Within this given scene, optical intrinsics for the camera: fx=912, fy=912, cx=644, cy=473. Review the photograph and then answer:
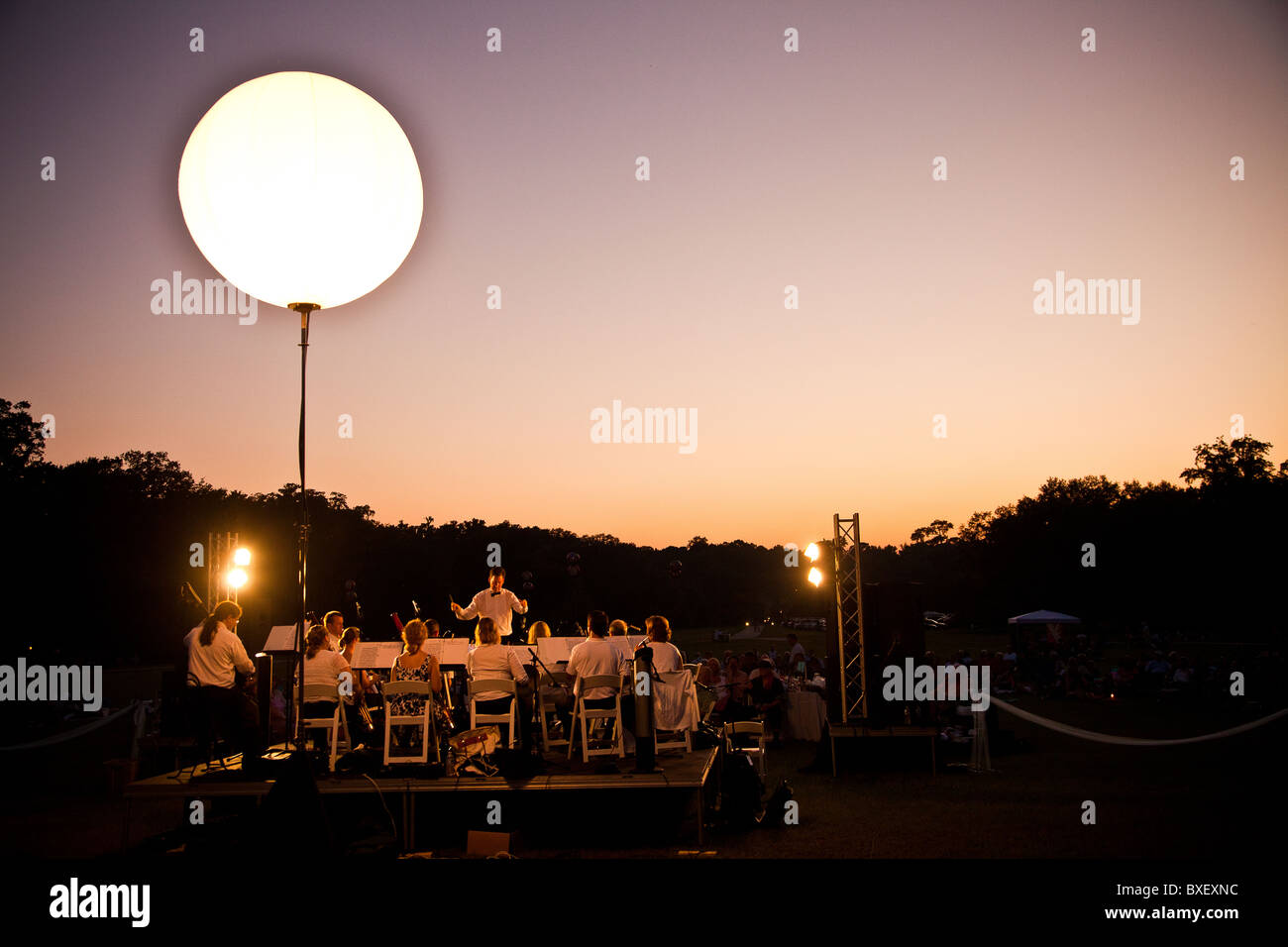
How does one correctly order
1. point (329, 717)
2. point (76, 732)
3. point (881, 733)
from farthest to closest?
point (881, 733)
point (76, 732)
point (329, 717)

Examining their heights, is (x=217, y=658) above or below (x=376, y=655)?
above

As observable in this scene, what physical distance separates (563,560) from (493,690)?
123 feet

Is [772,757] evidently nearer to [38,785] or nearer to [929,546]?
[38,785]

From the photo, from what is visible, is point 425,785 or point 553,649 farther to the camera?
point 553,649

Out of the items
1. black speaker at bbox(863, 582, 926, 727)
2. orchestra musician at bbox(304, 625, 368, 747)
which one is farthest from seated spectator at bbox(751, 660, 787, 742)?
orchestra musician at bbox(304, 625, 368, 747)

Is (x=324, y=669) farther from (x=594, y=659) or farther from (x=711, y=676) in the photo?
(x=711, y=676)

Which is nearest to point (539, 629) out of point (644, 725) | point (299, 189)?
point (644, 725)

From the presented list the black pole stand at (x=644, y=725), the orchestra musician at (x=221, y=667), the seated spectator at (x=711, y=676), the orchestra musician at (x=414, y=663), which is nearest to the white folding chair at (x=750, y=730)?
the black pole stand at (x=644, y=725)

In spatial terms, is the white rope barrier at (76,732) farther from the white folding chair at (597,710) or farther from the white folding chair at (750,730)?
the white folding chair at (750,730)

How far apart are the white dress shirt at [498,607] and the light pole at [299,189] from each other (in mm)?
8768

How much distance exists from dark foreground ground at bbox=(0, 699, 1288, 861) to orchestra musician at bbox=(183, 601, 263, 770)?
880 millimetres

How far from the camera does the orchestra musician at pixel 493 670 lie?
9.13m

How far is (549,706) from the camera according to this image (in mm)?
10945

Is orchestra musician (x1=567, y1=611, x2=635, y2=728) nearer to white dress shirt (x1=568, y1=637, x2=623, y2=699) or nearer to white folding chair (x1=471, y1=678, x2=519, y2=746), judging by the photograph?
white dress shirt (x1=568, y1=637, x2=623, y2=699)
